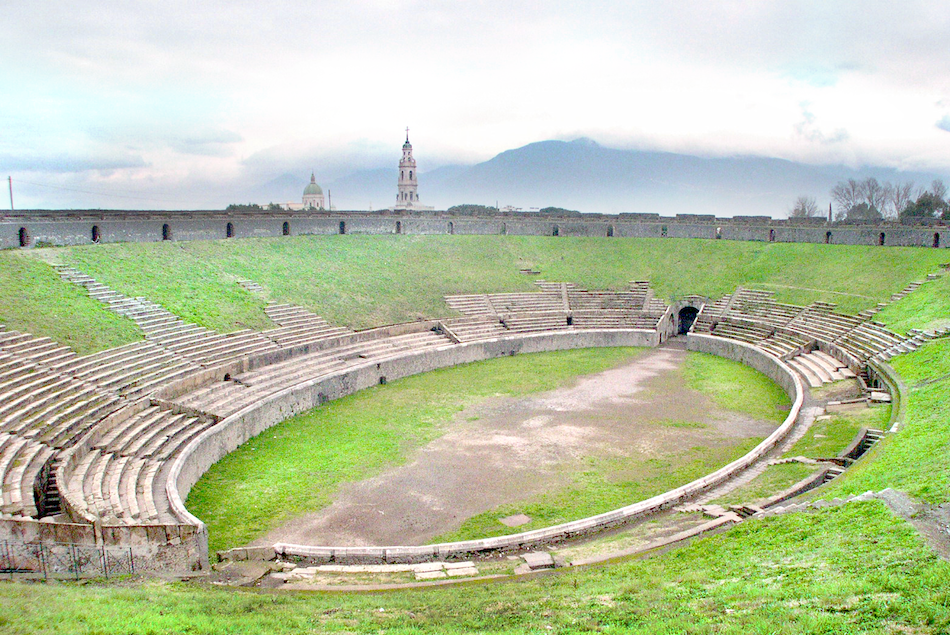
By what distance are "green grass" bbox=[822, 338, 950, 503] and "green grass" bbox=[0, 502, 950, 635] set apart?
1581 mm

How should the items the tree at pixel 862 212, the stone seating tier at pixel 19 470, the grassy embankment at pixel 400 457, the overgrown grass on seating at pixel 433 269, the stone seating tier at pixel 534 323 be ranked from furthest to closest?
the tree at pixel 862 212 < the stone seating tier at pixel 534 323 < the overgrown grass on seating at pixel 433 269 < the grassy embankment at pixel 400 457 < the stone seating tier at pixel 19 470

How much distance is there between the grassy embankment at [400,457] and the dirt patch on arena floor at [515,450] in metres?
0.52

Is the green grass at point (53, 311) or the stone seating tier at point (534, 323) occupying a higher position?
the green grass at point (53, 311)

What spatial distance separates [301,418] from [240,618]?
1543 centimetres

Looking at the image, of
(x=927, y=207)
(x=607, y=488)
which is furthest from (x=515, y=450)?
(x=927, y=207)

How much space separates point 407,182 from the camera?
332 ft

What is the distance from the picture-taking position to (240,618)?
33.1 feet

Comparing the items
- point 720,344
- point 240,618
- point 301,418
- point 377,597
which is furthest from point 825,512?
point 720,344

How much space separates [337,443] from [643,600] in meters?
14.0

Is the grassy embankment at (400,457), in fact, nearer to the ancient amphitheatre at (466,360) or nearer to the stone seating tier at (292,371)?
the ancient amphitheatre at (466,360)

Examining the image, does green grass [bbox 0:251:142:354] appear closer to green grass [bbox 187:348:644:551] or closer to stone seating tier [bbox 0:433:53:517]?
stone seating tier [bbox 0:433:53:517]

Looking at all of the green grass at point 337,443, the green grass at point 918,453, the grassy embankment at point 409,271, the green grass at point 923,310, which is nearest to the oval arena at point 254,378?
the green grass at point 337,443

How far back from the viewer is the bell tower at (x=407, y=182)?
9962cm

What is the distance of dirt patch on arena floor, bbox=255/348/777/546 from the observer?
16.8 metres
